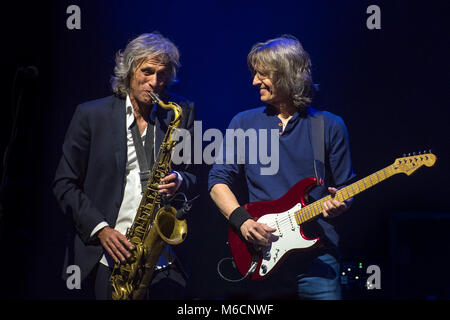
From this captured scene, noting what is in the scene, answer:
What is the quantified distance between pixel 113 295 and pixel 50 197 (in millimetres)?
900

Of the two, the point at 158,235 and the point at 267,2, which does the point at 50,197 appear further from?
the point at 267,2

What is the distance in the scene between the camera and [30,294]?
3.49 meters

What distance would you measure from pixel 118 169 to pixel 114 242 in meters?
0.42

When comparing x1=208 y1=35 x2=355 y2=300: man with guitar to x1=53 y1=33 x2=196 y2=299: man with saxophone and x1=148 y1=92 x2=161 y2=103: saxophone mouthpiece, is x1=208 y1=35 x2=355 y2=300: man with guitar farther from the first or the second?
x1=148 y1=92 x2=161 y2=103: saxophone mouthpiece

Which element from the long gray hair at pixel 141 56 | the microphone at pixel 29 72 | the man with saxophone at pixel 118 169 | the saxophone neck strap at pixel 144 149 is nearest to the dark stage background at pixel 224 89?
the long gray hair at pixel 141 56

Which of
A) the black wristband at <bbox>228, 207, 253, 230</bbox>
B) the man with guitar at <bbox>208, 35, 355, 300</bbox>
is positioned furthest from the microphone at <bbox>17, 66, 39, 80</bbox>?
the black wristband at <bbox>228, 207, 253, 230</bbox>

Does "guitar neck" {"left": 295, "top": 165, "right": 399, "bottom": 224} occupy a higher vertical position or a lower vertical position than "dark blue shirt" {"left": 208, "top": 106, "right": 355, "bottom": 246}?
lower

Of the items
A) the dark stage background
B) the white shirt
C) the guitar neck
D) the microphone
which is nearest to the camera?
the microphone

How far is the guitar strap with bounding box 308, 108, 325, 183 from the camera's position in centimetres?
304

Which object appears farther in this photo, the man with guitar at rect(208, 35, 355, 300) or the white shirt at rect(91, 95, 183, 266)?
the white shirt at rect(91, 95, 183, 266)

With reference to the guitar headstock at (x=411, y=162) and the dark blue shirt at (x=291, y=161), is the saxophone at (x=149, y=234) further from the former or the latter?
the guitar headstock at (x=411, y=162)

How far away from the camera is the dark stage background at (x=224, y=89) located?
338 cm

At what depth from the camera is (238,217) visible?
3.02 metres

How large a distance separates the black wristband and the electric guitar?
58mm
